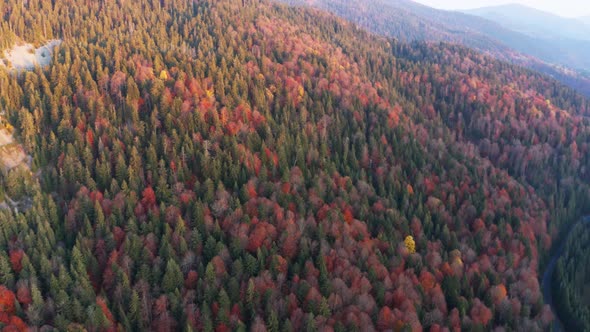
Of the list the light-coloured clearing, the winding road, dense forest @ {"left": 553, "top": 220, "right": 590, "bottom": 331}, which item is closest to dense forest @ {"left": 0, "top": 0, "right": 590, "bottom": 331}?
the winding road

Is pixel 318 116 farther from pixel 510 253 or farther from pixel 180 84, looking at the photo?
pixel 510 253

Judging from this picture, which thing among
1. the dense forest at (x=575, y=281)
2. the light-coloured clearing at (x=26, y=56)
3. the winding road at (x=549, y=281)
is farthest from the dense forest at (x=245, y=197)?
the dense forest at (x=575, y=281)

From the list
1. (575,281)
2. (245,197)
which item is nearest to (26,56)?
(245,197)

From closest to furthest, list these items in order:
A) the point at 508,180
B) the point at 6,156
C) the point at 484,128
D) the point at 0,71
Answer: the point at 6,156 < the point at 0,71 < the point at 508,180 < the point at 484,128

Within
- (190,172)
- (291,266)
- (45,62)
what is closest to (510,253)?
(291,266)

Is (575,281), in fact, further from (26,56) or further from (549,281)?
(26,56)

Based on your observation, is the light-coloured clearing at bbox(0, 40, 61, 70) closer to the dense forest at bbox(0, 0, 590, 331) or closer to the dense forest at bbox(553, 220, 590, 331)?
the dense forest at bbox(0, 0, 590, 331)

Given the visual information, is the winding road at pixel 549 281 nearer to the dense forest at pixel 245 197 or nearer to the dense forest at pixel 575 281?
the dense forest at pixel 575 281
